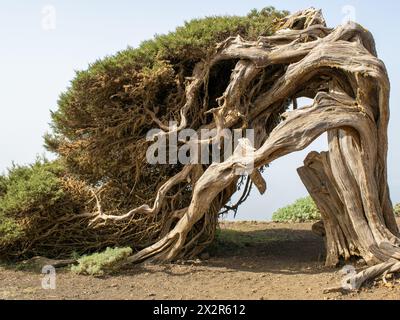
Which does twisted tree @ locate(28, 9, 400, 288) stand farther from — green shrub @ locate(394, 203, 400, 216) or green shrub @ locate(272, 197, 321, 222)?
green shrub @ locate(394, 203, 400, 216)

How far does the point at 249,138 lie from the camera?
11125 millimetres

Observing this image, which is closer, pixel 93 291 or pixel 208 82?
pixel 93 291

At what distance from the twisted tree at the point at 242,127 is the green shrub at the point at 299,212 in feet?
19.3

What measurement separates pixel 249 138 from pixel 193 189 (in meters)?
1.50

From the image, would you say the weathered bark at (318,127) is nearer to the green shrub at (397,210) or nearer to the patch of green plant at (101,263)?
the patch of green plant at (101,263)

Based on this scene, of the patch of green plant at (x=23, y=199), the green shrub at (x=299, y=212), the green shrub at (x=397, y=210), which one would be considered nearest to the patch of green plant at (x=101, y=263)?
the patch of green plant at (x=23, y=199)

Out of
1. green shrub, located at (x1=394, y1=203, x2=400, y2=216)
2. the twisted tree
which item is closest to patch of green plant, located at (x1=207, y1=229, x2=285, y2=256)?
the twisted tree

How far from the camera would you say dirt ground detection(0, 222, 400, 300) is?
8.80 meters

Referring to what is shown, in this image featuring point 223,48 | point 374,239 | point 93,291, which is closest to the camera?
point 93,291

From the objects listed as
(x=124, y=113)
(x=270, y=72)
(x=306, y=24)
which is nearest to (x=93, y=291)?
(x=124, y=113)

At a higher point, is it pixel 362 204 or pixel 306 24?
pixel 306 24

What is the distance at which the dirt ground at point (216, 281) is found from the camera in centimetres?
880

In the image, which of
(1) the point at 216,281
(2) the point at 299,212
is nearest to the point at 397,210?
(2) the point at 299,212

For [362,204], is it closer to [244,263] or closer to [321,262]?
[321,262]
